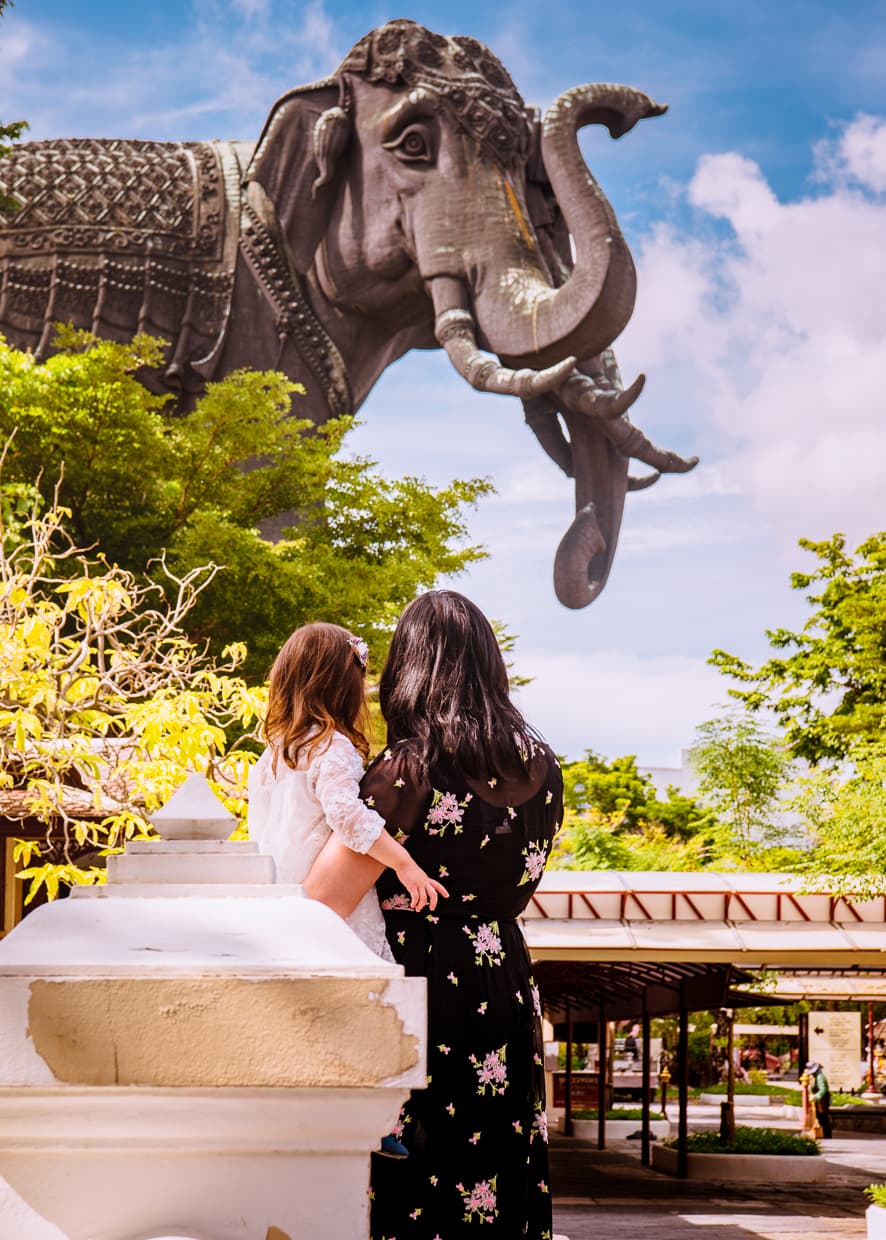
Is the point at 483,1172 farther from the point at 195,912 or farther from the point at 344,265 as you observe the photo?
the point at 344,265

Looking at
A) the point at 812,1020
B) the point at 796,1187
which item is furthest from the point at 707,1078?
the point at 796,1187

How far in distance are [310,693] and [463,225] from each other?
15870mm

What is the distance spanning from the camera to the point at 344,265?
62.6 ft

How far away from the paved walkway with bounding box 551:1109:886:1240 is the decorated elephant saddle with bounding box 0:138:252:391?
994 cm

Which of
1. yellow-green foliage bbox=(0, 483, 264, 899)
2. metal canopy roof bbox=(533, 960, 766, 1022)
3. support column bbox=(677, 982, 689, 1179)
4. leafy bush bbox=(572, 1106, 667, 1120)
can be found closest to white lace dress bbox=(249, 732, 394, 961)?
yellow-green foliage bbox=(0, 483, 264, 899)

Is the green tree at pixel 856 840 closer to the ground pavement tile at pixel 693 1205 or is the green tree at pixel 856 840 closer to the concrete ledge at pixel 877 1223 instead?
the concrete ledge at pixel 877 1223

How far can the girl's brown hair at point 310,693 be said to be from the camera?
2.91 metres

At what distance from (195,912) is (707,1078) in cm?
4127

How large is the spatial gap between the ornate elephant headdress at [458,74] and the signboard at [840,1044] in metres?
25.5

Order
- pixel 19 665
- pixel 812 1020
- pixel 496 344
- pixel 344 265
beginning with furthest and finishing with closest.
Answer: pixel 812 1020
pixel 344 265
pixel 496 344
pixel 19 665

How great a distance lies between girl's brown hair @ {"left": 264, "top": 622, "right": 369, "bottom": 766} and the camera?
2.91m

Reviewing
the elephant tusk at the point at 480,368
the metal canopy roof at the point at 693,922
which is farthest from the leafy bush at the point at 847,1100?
the metal canopy roof at the point at 693,922

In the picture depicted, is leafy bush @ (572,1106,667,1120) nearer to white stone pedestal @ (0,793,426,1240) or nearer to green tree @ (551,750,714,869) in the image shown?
green tree @ (551,750,714,869)

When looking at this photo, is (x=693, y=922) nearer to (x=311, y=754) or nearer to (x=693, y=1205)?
(x=693, y=1205)
